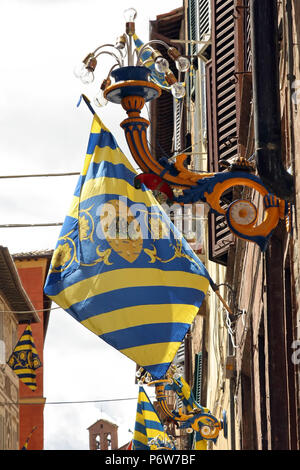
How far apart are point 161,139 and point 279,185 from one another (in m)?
29.5

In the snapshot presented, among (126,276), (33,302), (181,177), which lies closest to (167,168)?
(181,177)

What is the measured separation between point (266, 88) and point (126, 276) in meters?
3.36

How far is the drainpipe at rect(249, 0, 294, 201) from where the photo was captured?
20.1 ft

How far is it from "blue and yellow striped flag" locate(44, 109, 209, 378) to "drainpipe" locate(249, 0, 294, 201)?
300 centimetres

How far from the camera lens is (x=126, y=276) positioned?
9.20 meters

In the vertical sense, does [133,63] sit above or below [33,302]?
below

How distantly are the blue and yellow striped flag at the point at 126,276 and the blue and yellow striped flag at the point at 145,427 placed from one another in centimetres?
1159

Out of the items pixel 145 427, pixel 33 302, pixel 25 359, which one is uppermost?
pixel 33 302

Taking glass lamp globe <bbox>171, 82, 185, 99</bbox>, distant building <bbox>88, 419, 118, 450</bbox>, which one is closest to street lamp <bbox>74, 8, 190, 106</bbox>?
glass lamp globe <bbox>171, 82, 185, 99</bbox>

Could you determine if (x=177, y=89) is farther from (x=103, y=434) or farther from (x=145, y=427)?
(x=103, y=434)

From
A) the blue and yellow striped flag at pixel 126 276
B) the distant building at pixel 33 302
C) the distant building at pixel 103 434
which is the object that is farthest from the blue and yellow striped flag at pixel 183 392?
the distant building at pixel 103 434

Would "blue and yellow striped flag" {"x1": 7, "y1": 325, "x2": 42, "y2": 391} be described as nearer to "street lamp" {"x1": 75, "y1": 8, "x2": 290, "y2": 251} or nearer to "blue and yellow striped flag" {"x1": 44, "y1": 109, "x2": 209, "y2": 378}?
"blue and yellow striped flag" {"x1": 44, "y1": 109, "x2": 209, "y2": 378}

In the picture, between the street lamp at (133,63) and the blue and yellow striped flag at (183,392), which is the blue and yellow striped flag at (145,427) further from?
the street lamp at (133,63)

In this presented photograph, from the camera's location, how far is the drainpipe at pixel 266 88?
6117 millimetres
